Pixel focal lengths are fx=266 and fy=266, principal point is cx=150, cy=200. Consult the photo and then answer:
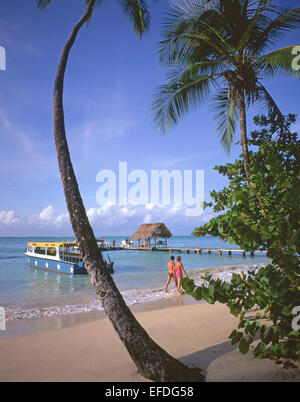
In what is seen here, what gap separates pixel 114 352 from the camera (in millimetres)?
4785

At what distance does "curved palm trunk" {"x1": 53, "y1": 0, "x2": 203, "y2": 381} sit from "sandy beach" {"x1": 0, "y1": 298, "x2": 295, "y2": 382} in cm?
34

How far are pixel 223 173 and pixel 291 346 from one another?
5226 millimetres

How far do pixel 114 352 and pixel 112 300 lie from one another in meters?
1.80

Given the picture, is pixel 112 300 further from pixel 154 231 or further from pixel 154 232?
pixel 154 232

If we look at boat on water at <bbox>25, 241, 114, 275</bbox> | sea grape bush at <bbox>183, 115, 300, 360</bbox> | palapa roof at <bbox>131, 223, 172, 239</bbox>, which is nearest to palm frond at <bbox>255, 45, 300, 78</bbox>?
sea grape bush at <bbox>183, 115, 300, 360</bbox>

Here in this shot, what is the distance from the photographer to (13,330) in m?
7.29

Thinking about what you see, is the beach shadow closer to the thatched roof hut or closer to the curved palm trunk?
the curved palm trunk

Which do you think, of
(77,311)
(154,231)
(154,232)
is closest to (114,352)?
(77,311)

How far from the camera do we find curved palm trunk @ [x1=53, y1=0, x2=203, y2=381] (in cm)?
341

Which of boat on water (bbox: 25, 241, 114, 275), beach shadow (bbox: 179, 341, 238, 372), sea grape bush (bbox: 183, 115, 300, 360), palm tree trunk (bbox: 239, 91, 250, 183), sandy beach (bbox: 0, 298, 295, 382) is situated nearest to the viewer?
sea grape bush (bbox: 183, 115, 300, 360)

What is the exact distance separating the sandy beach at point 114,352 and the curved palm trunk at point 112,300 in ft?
1.12
